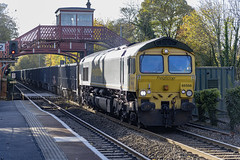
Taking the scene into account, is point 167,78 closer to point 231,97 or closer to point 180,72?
point 180,72

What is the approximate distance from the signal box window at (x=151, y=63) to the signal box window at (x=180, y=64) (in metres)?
0.38

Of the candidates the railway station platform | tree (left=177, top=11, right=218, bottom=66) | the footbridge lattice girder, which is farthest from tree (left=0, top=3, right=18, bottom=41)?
the railway station platform

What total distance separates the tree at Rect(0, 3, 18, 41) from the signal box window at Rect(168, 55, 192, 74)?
39913 mm

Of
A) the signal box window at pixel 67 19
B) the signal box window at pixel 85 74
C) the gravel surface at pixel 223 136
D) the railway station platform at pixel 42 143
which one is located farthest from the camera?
the signal box window at pixel 67 19

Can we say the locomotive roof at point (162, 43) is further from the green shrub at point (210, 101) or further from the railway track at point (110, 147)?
the railway track at point (110, 147)

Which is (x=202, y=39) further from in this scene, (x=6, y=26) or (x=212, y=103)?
(x=6, y=26)

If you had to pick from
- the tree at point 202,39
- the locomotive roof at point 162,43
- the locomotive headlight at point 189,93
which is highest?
the tree at point 202,39

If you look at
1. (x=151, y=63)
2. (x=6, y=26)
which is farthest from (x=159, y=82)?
(x=6, y=26)

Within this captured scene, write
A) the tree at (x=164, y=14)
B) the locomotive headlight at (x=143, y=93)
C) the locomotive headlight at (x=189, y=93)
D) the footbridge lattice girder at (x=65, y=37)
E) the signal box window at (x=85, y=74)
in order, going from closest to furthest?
the locomotive headlight at (x=143, y=93), the locomotive headlight at (x=189, y=93), the signal box window at (x=85, y=74), the footbridge lattice girder at (x=65, y=37), the tree at (x=164, y=14)

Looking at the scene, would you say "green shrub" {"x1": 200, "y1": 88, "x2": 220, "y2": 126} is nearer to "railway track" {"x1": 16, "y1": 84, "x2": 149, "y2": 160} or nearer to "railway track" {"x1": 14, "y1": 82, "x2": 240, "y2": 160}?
"railway track" {"x1": 14, "y1": 82, "x2": 240, "y2": 160}

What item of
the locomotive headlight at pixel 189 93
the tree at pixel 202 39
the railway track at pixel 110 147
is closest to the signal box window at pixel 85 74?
the railway track at pixel 110 147

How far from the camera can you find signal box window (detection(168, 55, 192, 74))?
1490 cm

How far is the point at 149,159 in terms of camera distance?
9828 millimetres

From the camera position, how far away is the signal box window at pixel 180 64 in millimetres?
14898
